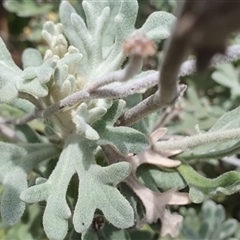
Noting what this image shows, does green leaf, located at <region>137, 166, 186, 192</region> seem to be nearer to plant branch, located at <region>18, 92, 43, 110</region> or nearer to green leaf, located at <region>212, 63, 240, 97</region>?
plant branch, located at <region>18, 92, 43, 110</region>

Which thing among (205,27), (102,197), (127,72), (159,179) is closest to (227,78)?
(159,179)

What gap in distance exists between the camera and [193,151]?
1.62m

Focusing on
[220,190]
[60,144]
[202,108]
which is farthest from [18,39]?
[220,190]

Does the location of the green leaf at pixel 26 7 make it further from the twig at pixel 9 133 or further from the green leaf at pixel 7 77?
the green leaf at pixel 7 77

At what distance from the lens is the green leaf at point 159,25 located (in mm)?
1394

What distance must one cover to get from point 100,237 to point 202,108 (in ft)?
3.31

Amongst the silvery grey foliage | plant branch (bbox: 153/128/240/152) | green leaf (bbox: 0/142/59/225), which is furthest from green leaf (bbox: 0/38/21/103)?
plant branch (bbox: 153/128/240/152)

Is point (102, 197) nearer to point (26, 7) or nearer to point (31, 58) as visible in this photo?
point (31, 58)

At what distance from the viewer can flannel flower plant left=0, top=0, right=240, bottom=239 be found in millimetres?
1305

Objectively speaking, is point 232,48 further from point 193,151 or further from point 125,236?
point 125,236

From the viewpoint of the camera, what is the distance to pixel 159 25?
1406 millimetres

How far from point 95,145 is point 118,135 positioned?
10 centimetres

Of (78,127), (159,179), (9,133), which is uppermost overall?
(78,127)

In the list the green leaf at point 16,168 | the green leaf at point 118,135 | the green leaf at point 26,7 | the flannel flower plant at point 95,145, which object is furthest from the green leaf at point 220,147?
the green leaf at point 26,7
